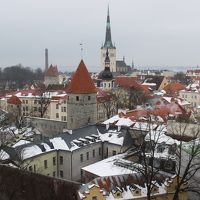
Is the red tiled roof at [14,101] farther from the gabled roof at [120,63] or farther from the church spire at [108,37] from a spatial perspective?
the gabled roof at [120,63]

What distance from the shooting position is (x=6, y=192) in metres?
22.9

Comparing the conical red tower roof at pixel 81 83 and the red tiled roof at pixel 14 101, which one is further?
the red tiled roof at pixel 14 101

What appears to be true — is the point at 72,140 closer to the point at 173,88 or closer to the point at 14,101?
the point at 14,101

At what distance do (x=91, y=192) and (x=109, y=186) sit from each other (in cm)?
121

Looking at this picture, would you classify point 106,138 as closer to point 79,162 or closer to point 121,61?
point 79,162

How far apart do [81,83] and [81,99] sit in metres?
1.39

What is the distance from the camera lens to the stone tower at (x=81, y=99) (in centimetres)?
3394

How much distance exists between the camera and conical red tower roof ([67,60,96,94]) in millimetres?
33906

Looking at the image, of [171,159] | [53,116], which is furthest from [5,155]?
[53,116]

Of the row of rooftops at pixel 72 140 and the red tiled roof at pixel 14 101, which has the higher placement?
the red tiled roof at pixel 14 101

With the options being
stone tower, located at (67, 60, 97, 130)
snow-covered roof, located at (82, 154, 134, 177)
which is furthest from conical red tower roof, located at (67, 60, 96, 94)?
snow-covered roof, located at (82, 154, 134, 177)

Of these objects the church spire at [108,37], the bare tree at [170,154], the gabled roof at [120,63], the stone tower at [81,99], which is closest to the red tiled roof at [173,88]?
the church spire at [108,37]

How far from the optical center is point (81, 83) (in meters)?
34.1

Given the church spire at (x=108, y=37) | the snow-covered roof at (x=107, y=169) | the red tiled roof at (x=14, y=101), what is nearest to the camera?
the snow-covered roof at (x=107, y=169)
